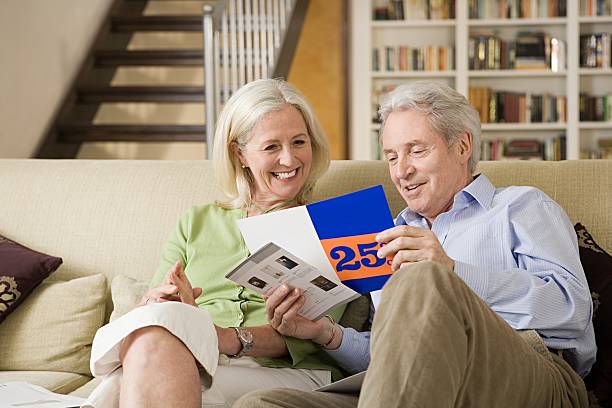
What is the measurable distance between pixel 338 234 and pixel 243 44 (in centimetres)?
292

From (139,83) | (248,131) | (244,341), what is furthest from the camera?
(139,83)

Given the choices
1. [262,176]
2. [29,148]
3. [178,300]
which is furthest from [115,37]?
[178,300]

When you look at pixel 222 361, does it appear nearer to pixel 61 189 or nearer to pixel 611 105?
pixel 61 189

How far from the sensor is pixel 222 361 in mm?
1919

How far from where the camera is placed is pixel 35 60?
469 centimetres

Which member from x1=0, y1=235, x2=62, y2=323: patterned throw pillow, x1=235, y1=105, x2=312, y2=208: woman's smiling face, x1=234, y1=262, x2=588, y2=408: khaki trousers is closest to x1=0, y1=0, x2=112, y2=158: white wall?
x1=0, y1=235, x2=62, y2=323: patterned throw pillow

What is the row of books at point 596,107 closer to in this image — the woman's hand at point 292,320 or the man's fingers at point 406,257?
the woman's hand at point 292,320

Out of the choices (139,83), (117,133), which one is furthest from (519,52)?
(117,133)

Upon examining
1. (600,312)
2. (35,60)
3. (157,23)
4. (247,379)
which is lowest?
(247,379)

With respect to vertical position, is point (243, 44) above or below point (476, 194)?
above

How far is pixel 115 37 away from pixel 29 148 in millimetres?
1226

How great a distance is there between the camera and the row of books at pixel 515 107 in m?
6.05

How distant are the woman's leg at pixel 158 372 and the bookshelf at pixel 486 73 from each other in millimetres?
4475

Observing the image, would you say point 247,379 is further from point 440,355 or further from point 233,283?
point 440,355
